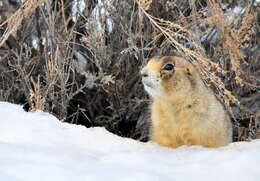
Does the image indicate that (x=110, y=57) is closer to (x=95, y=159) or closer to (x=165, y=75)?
(x=165, y=75)

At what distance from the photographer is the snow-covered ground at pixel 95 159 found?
2.33 m

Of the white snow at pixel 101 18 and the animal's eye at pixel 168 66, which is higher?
the white snow at pixel 101 18

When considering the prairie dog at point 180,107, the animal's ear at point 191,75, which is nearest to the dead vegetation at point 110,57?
the animal's ear at point 191,75

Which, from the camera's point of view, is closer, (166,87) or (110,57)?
(166,87)

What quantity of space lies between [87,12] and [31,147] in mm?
2188

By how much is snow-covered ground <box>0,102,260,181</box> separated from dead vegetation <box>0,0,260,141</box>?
1.12 metres

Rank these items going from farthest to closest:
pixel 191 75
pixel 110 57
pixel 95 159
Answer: pixel 110 57, pixel 191 75, pixel 95 159

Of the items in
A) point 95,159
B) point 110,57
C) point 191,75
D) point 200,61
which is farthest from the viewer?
point 110,57

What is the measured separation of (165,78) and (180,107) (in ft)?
0.81

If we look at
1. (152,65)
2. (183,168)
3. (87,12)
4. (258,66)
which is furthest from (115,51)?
(183,168)

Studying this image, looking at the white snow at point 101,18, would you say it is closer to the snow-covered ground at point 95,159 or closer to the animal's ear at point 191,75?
the animal's ear at point 191,75

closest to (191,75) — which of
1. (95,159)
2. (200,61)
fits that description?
(200,61)

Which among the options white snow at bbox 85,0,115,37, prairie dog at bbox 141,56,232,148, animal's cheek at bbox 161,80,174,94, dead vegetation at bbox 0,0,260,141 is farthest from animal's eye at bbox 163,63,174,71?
white snow at bbox 85,0,115,37

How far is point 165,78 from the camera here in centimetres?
369
